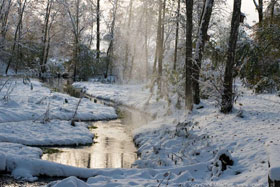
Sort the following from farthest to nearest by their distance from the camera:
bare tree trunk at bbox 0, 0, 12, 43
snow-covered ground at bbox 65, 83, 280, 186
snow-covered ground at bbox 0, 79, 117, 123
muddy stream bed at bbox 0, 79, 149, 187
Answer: bare tree trunk at bbox 0, 0, 12, 43 < snow-covered ground at bbox 0, 79, 117, 123 < muddy stream bed at bbox 0, 79, 149, 187 < snow-covered ground at bbox 65, 83, 280, 186

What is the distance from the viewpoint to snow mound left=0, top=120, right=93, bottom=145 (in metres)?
8.81

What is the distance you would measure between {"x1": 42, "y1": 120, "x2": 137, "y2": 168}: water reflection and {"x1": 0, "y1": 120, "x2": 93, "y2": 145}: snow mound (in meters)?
0.51

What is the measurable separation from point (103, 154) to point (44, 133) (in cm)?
244

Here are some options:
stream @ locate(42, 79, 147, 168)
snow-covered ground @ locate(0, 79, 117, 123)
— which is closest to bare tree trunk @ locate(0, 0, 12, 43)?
snow-covered ground @ locate(0, 79, 117, 123)

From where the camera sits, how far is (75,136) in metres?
9.88

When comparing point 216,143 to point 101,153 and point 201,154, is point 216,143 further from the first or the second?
point 101,153

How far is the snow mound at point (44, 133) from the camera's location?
8.81 meters

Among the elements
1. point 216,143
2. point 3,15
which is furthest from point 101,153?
point 3,15

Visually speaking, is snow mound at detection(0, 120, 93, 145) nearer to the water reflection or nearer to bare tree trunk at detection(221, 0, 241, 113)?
the water reflection

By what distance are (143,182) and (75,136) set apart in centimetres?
469

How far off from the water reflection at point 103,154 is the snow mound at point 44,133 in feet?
1.67

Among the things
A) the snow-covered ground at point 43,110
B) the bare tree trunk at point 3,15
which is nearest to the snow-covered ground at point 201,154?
the snow-covered ground at point 43,110

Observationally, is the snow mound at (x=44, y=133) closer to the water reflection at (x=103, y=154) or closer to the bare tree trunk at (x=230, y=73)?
the water reflection at (x=103, y=154)

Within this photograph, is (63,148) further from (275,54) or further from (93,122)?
(275,54)
